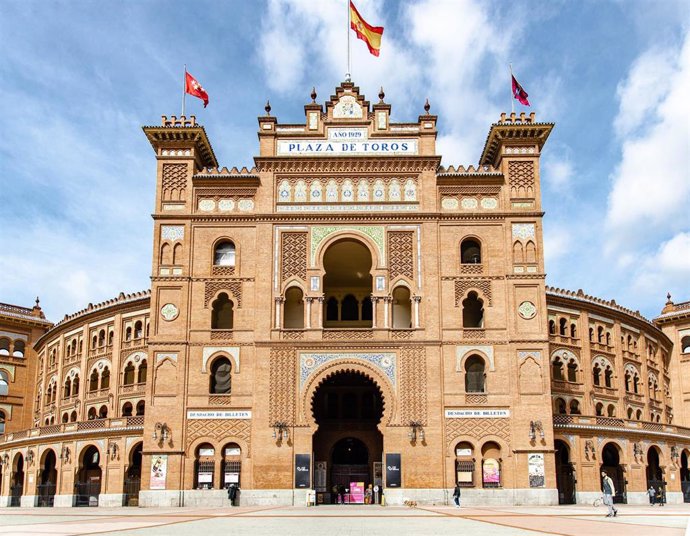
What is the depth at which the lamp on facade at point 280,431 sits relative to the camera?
41969 mm

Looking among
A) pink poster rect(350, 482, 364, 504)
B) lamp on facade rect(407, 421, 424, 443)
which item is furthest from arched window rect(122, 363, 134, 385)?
lamp on facade rect(407, 421, 424, 443)

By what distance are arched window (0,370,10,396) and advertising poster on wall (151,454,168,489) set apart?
34.9 metres

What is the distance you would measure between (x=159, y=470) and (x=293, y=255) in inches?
540

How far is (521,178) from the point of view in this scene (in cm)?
4619

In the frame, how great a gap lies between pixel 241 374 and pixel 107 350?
66.8 feet

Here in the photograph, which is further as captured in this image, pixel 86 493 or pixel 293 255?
pixel 86 493

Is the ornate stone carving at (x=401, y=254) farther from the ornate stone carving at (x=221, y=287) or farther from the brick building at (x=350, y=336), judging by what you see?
the ornate stone carving at (x=221, y=287)

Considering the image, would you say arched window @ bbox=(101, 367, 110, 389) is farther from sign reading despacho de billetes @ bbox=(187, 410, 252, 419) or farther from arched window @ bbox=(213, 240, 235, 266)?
sign reading despacho de billetes @ bbox=(187, 410, 252, 419)

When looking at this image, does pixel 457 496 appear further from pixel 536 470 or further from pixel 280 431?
pixel 280 431

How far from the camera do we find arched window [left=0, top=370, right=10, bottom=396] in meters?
70.7

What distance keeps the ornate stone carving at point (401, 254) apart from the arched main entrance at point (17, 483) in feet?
104

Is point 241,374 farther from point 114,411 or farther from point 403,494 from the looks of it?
point 114,411

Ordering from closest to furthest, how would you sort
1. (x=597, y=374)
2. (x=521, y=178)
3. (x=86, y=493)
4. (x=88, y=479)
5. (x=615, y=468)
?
(x=521, y=178) → (x=615, y=468) → (x=86, y=493) → (x=88, y=479) → (x=597, y=374)

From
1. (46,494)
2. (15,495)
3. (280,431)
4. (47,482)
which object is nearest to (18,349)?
(15,495)
